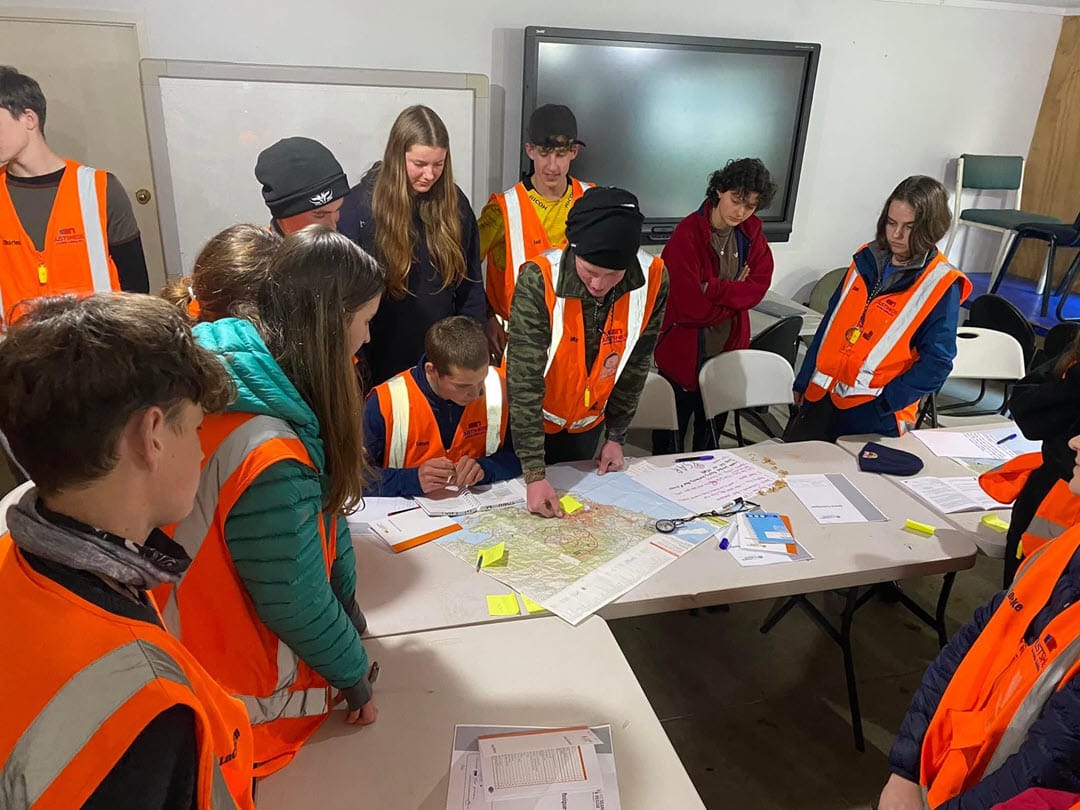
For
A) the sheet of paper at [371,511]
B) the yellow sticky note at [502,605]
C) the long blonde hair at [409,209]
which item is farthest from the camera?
the long blonde hair at [409,209]

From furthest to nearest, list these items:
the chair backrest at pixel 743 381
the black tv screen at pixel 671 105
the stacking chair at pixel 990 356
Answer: the black tv screen at pixel 671 105 < the stacking chair at pixel 990 356 < the chair backrest at pixel 743 381

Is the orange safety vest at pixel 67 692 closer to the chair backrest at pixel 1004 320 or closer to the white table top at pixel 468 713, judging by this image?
the white table top at pixel 468 713

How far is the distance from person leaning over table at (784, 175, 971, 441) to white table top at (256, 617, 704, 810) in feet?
5.29

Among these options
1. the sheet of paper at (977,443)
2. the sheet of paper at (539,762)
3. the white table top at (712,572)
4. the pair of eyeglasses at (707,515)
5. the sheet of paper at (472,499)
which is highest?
the sheet of paper at (977,443)

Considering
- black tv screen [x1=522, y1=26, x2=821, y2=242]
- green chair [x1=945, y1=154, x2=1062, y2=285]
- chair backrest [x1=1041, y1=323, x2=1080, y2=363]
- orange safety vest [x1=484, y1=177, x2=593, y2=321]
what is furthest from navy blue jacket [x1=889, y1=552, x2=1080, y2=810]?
green chair [x1=945, y1=154, x2=1062, y2=285]

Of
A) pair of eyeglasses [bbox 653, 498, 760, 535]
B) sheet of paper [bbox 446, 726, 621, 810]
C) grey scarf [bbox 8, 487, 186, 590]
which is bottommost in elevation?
sheet of paper [bbox 446, 726, 621, 810]

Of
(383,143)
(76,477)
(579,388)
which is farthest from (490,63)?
(76,477)

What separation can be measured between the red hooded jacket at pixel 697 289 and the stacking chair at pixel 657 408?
337 mm

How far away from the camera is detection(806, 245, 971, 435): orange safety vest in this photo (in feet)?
8.19

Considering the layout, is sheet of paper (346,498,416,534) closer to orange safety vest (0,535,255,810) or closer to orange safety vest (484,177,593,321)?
orange safety vest (0,535,255,810)

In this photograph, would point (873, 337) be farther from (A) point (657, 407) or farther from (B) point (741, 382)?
(A) point (657, 407)

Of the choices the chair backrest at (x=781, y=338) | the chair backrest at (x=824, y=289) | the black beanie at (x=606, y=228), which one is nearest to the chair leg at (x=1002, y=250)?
the chair backrest at (x=824, y=289)

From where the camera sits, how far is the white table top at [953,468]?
1.91 m

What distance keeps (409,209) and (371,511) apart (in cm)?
102
